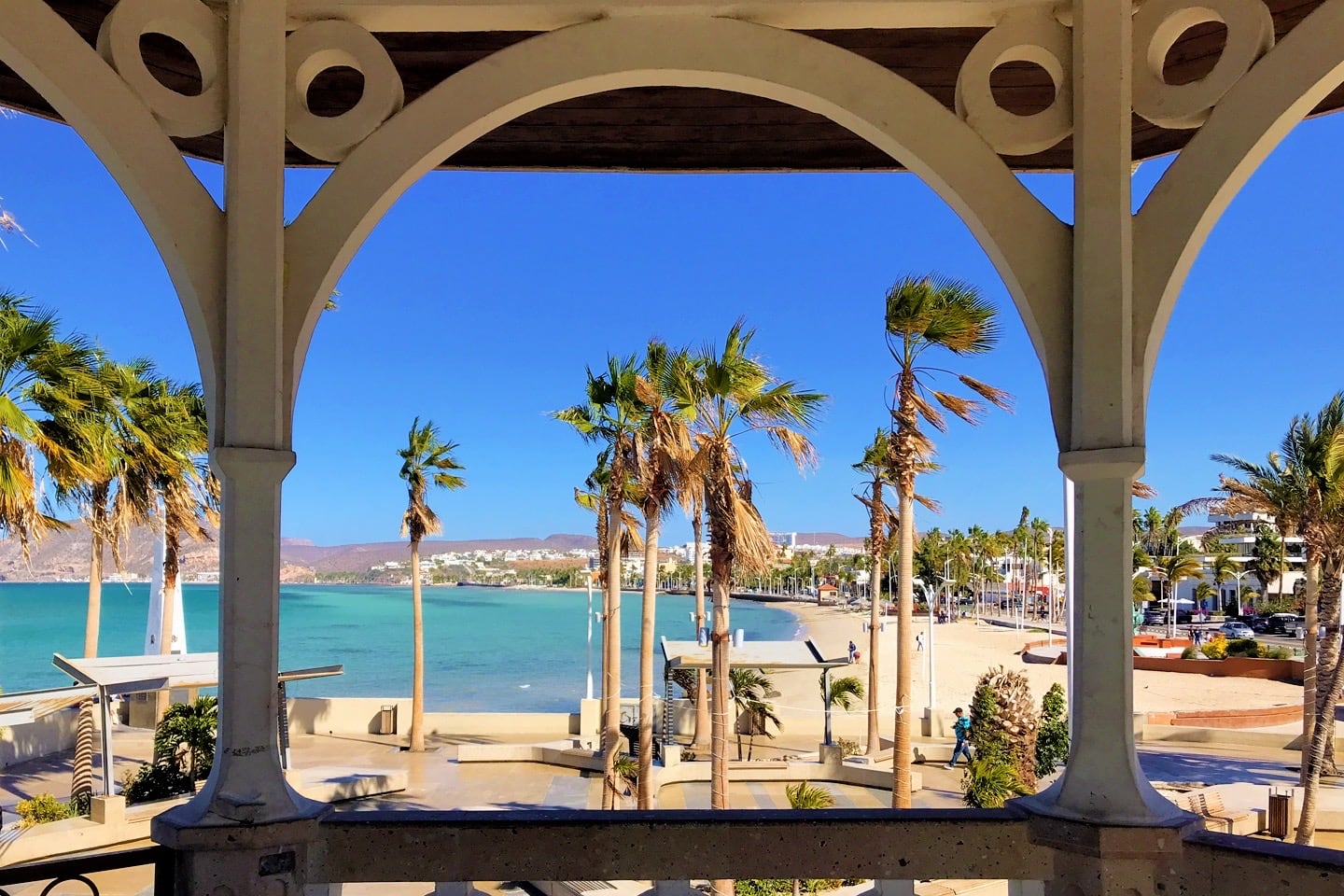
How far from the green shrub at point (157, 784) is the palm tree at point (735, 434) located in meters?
6.81

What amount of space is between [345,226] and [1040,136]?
5.45ft

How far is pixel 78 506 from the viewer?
13.7 meters

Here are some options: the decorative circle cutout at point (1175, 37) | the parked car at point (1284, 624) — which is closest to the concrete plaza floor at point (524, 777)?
the decorative circle cutout at point (1175, 37)

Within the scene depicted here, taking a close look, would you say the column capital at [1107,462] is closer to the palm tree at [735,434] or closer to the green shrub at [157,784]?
the palm tree at [735,434]

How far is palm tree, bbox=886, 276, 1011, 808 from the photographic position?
37.4 ft

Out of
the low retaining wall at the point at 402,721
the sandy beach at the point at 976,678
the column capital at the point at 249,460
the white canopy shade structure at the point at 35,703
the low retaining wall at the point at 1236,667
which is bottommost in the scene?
the sandy beach at the point at 976,678

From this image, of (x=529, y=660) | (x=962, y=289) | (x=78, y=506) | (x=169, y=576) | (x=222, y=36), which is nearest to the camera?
(x=222, y=36)

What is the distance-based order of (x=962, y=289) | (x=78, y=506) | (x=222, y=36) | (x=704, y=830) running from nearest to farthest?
(x=704, y=830) → (x=222, y=36) → (x=962, y=289) → (x=78, y=506)

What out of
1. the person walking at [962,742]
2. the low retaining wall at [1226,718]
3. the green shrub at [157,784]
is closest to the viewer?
the green shrub at [157,784]

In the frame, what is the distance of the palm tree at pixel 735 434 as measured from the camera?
35.5 ft

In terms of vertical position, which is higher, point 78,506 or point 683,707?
point 78,506

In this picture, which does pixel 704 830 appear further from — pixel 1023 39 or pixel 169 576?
pixel 169 576

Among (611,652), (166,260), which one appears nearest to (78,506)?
(611,652)

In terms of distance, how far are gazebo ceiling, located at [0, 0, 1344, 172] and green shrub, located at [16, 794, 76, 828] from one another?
1003cm
